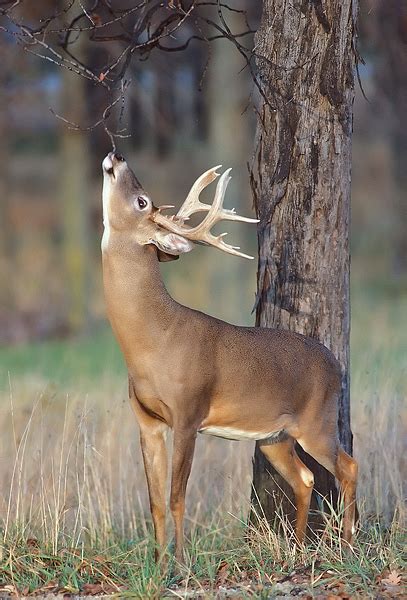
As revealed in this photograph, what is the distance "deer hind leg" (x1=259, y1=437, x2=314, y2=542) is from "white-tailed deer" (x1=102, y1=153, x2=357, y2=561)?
0.22 meters

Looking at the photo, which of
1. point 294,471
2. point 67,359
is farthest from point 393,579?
point 67,359

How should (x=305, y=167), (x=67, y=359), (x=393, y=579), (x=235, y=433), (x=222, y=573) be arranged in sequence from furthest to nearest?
(x=67, y=359), (x=305, y=167), (x=235, y=433), (x=222, y=573), (x=393, y=579)

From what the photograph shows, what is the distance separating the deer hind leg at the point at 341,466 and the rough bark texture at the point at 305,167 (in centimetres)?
43

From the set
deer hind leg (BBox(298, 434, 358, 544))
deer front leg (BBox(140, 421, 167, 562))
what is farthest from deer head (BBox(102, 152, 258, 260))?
deer hind leg (BBox(298, 434, 358, 544))

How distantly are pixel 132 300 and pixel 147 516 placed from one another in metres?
2.49

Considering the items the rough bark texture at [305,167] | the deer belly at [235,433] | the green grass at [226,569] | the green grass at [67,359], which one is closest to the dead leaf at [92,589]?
the green grass at [226,569]

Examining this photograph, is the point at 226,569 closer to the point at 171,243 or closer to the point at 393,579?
the point at 393,579

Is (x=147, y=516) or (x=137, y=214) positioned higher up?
(x=137, y=214)

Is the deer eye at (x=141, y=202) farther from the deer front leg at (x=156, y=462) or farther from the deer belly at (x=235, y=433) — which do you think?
the deer belly at (x=235, y=433)

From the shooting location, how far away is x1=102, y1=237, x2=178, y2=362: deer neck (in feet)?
19.4

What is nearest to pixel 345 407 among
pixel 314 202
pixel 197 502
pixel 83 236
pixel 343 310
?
pixel 343 310

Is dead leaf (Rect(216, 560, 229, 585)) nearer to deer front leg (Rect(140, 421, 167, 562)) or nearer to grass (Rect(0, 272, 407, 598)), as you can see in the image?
grass (Rect(0, 272, 407, 598))

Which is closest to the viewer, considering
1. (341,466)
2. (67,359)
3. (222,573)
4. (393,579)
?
(393,579)

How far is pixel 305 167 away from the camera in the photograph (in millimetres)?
6598
